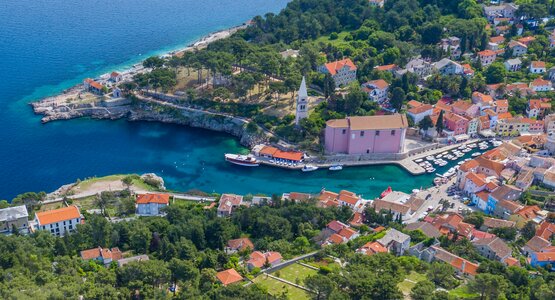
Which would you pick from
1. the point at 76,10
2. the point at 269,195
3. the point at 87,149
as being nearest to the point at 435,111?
the point at 269,195

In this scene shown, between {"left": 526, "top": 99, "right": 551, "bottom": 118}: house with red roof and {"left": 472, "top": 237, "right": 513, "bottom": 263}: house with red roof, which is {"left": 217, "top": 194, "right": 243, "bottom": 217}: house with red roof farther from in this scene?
{"left": 526, "top": 99, "right": 551, "bottom": 118}: house with red roof

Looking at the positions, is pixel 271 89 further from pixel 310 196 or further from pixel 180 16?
pixel 180 16

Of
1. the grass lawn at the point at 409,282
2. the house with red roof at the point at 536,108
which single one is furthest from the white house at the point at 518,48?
the grass lawn at the point at 409,282

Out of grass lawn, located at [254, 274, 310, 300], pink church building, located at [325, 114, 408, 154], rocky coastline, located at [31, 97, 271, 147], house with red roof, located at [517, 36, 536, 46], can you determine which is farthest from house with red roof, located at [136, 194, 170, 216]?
house with red roof, located at [517, 36, 536, 46]

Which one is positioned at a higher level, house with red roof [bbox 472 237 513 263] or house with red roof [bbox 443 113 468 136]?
house with red roof [bbox 443 113 468 136]

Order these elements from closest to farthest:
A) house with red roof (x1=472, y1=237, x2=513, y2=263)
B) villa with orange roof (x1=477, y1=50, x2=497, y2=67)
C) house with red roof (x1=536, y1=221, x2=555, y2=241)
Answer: house with red roof (x1=472, y1=237, x2=513, y2=263), house with red roof (x1=536, y1=221, x2=555, y2=241), villa with orange roof (x1=477, y1=50, x2=497, y2=67)

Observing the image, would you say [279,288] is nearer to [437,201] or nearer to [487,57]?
[437,201]

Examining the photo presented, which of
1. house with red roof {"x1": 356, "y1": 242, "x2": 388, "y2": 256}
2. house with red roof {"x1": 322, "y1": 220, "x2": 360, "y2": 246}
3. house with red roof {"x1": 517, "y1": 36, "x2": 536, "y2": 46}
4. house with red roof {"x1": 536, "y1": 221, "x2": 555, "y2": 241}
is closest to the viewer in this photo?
house with red roof {"x1": 356, "y1": 242, "x2": 388, "y2": 256}
